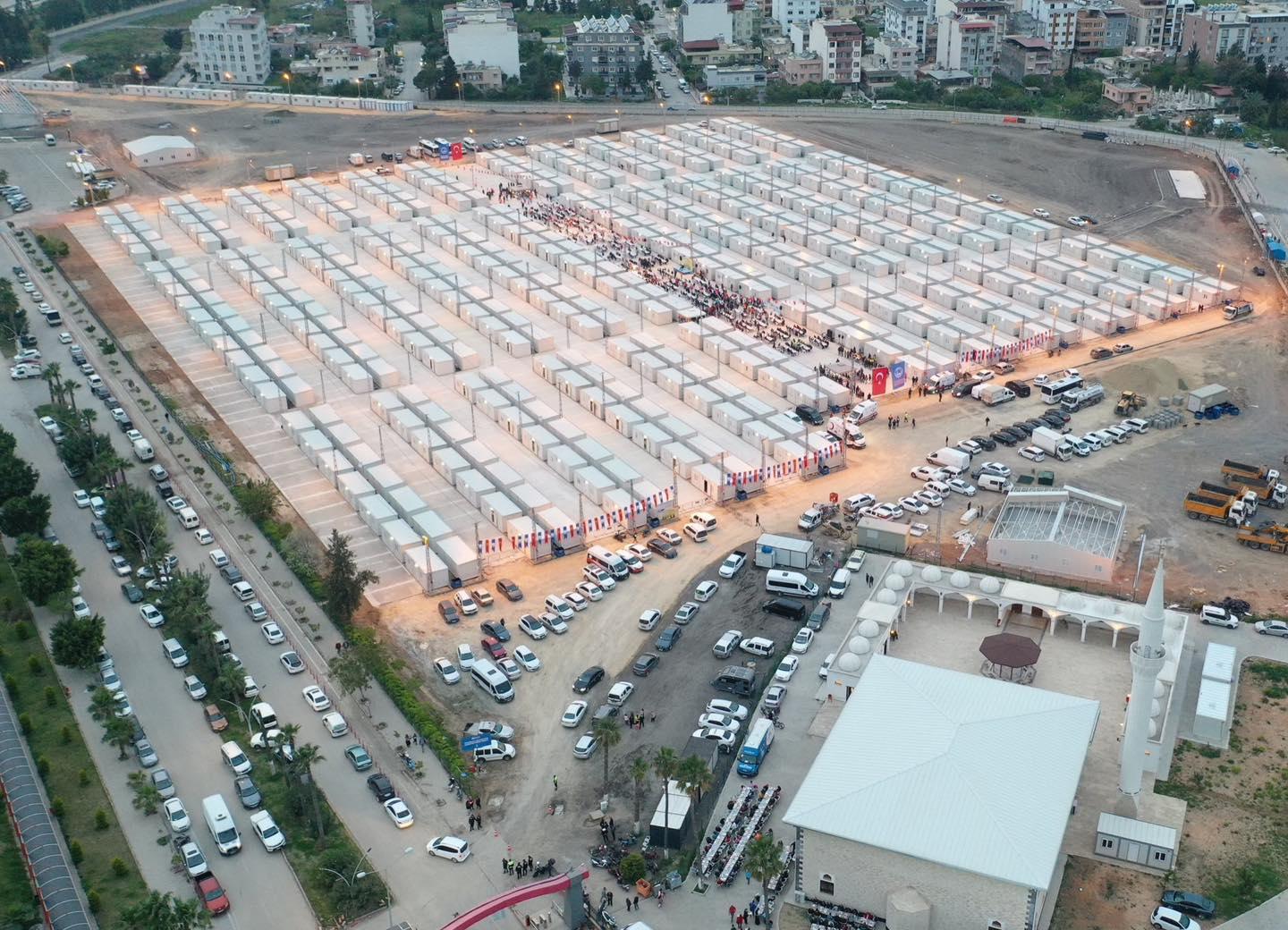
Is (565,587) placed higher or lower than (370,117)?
lower

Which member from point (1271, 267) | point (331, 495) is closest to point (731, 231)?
point (1271, 267)

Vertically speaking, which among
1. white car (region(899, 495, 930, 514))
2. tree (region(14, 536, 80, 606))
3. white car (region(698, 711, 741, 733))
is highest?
tree (region(14, 536, 80, 606))

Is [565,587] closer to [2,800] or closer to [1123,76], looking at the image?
[2,800]

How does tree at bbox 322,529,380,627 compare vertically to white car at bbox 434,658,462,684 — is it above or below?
above

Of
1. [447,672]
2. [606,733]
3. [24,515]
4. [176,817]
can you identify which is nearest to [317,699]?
[447,672]

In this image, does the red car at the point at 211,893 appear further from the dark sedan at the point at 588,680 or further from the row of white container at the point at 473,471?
the row of white container at the point at 473,471

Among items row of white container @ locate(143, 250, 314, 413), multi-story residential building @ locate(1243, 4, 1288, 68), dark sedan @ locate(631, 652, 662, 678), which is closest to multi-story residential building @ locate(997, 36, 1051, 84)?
multi-story residential building @ locate(1243, 4, 1288, 68)

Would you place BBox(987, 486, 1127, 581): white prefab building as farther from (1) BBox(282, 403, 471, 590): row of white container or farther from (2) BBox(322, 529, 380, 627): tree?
(2) BBox(322, 529, 380, 627): tree
